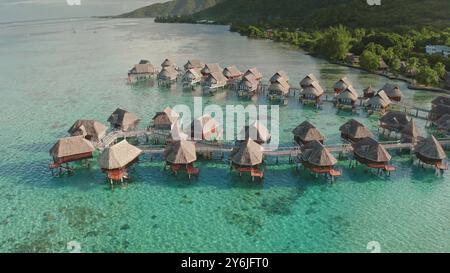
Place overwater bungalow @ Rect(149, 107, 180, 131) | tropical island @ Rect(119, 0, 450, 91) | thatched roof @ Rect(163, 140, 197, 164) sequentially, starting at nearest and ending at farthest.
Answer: thatched roof @ Rect(163, 140, 197, 164) → overwater bungalow @ Rect(149, 107, 180, 131) → tropical island @ Rect(119, 0, 450, 91)

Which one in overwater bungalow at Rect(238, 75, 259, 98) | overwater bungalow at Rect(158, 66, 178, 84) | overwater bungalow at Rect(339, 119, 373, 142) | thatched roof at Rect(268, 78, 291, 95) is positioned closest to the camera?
overwater bungalow at Rect(339, 119, 373, 142)

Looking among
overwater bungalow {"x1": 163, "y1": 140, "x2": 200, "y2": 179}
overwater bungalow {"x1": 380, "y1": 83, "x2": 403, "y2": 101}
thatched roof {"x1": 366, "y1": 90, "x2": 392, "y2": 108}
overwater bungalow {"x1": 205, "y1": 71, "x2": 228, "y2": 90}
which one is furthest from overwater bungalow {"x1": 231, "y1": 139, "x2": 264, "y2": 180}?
overwater bungalow {"x1": 205, "y1": 71, "x2": 228, "y2": 90}

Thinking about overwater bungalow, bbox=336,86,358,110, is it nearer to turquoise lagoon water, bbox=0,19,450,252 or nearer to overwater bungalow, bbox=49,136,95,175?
turquoise lagoon water, bbox=0,19,450,252

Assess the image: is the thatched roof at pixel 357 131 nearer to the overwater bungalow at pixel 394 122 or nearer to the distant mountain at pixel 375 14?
the overwater bungalow at pixel 394 122

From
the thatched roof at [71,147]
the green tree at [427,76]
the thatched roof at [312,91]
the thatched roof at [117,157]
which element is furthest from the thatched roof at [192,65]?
the thatched roof at [117,157]

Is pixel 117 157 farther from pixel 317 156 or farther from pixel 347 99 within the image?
pixel 347 99
